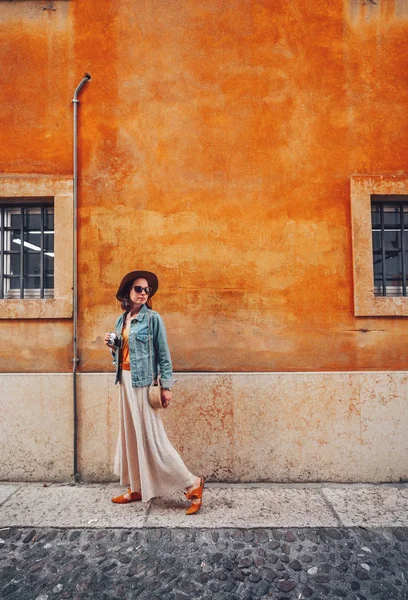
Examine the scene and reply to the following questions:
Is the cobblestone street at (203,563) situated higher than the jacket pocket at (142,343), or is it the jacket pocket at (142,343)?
the jacket pocket at (142,343)

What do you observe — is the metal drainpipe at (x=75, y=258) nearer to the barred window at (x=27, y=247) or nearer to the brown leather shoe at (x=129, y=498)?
the barred window at (x=27, y=247)

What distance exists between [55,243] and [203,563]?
133 inches

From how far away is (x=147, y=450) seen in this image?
3.48 m

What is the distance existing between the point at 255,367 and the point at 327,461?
124 centimetres

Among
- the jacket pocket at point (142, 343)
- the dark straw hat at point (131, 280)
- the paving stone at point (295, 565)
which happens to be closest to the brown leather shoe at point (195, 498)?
the paving stone at point (295, 565)

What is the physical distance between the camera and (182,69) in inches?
172

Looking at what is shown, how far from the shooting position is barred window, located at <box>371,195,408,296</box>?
176 inches

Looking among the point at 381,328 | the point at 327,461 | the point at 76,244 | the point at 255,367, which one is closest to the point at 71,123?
the point at 76,244

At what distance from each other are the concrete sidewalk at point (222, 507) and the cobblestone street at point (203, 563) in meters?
0.11

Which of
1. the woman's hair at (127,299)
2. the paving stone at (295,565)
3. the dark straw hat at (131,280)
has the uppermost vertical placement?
the dark straw hat at (131,280)

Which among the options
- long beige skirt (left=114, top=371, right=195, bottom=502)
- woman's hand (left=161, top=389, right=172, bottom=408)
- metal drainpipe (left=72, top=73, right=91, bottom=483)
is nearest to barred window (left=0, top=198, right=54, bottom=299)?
metal drainpipe (left=72, top=73, right=91, bottom=483)

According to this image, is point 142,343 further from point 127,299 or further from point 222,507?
point 222,507

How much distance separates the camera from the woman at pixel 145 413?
345cm

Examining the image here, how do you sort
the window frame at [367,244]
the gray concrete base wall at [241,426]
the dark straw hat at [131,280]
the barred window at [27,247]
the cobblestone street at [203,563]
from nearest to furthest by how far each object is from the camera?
the cobblestone street at [203,563] → the dark straw hat at [131,280] → the gray concrete base wall at [241,426] → the window frame at [367,244] → the barred window at [27,247]
